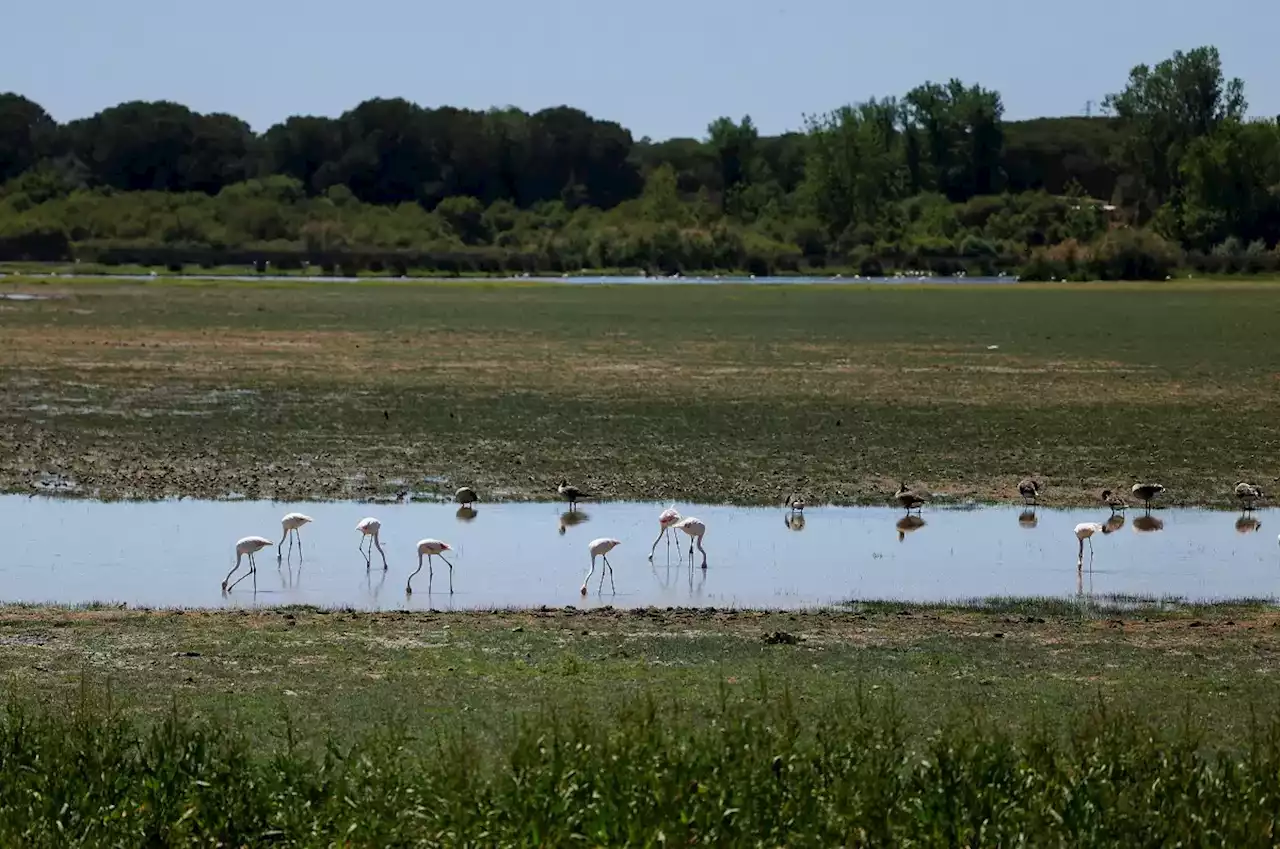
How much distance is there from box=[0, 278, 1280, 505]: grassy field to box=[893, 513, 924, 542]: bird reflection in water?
5.79 ft

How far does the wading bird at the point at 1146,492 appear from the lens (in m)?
23.9

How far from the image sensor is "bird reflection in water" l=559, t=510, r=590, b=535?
74.5 feet

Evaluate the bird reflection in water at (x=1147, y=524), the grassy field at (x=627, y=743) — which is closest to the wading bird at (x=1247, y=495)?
the bird reflection in water at (x=1147, y=524)

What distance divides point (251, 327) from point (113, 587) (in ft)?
133

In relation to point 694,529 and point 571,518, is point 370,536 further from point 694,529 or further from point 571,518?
point 694,529

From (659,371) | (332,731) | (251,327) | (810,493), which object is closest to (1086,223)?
(251,327)

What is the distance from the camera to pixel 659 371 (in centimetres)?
4241

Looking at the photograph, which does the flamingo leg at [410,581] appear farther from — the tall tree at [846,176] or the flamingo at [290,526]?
the tall tree at [846,176]

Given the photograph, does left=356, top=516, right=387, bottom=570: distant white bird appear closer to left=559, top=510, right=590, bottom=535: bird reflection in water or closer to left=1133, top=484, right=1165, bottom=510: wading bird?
left=559, top=510, right=590, bottom=535: bird reflection in water

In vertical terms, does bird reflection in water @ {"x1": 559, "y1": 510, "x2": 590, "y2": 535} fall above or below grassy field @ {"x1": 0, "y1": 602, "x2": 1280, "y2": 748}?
below

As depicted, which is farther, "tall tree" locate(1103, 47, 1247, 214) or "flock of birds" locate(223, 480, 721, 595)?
"tall tree" locate(1103, 47, 1247, 214)

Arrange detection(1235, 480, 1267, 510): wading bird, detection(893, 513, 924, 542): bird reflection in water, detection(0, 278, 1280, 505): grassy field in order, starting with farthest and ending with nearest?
detection(0, 278, 1280, 505): grassy field → detection(1235, 480, 1267, 510): wading bird → detection(893, 513, 924, 542): bird reflection in water

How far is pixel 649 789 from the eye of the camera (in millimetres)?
9734

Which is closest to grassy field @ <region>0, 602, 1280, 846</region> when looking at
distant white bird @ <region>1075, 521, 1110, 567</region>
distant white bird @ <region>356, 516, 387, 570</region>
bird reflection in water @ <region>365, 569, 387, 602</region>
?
bird reflection in water @ <region>365, 569, 387, 602</region>
